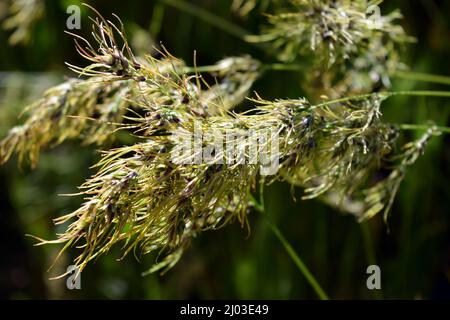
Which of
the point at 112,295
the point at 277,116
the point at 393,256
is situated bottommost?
the point at 112,295

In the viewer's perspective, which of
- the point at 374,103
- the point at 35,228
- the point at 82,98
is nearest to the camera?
the point at 374,103

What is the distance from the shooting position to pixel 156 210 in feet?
2.39

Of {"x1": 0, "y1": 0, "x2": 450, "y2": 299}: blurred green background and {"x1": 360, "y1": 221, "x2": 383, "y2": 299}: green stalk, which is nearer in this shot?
{"x1": 360, "y1": 221, "x2": 383, "y2": 299}: green stalk

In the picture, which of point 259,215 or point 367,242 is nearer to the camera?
point 367,242

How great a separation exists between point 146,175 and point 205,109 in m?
0.12

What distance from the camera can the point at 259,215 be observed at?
1746 millimetres

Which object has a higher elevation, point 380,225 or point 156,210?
point 156,210

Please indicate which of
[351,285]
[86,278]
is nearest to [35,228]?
[86,278]

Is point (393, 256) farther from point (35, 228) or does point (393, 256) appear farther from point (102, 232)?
point (102, 232)

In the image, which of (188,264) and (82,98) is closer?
(82,98)

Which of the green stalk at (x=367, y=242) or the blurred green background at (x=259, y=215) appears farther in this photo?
the blurred green background at (x=259, y=215)

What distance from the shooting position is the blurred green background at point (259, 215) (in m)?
1.59

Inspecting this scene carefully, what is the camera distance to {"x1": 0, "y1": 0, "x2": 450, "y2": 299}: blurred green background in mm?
1586

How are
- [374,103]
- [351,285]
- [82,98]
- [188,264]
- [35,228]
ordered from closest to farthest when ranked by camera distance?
[374,103] < [82,98] < [351,285] < [188,264] < [35,228]
